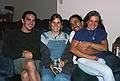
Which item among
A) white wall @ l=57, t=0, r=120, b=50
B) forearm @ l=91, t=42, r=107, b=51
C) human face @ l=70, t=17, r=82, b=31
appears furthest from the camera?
white wall @ l=57, t=0, r=120, b=50

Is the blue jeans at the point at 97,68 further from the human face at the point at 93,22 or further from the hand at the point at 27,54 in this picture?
the hand at the point at 27,54

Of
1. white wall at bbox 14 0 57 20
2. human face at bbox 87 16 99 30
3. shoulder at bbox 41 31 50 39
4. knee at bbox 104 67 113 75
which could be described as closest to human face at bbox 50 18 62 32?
shoulder at bbox 41 31 50 39

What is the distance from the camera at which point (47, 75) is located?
3.29 m

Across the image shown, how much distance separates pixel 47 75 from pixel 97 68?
22.4 inches

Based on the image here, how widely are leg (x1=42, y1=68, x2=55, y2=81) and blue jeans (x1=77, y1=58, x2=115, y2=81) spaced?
370 mm

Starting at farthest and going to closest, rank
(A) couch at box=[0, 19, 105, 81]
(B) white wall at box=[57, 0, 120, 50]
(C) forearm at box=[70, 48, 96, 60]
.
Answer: (B) white wall at box=[57, 0, 120, 50]
(C) forearm at box=[70, 48, 96, 60]
(A) couch at box=[0, 19, 105, 81]

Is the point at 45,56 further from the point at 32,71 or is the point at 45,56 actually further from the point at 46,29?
the point at 46,29

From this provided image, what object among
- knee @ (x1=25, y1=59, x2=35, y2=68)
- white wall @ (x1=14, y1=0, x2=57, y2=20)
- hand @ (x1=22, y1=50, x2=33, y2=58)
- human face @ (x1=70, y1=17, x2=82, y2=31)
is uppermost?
white wall @ (x1=14, y1=0, x2=57, y2=20)

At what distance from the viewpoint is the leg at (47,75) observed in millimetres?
3262

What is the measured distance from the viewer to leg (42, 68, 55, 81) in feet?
10.7

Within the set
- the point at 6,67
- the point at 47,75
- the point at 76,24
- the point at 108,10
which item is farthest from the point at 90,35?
the point at 108,10

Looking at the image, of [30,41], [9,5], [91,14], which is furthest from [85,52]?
[9,5]

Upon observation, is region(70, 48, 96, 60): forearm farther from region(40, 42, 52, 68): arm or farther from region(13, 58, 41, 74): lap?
region(13, 58, 41, 74): lap

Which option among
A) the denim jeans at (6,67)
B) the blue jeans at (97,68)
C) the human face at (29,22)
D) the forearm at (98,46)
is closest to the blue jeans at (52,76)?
the blue jeans at (97,68)
